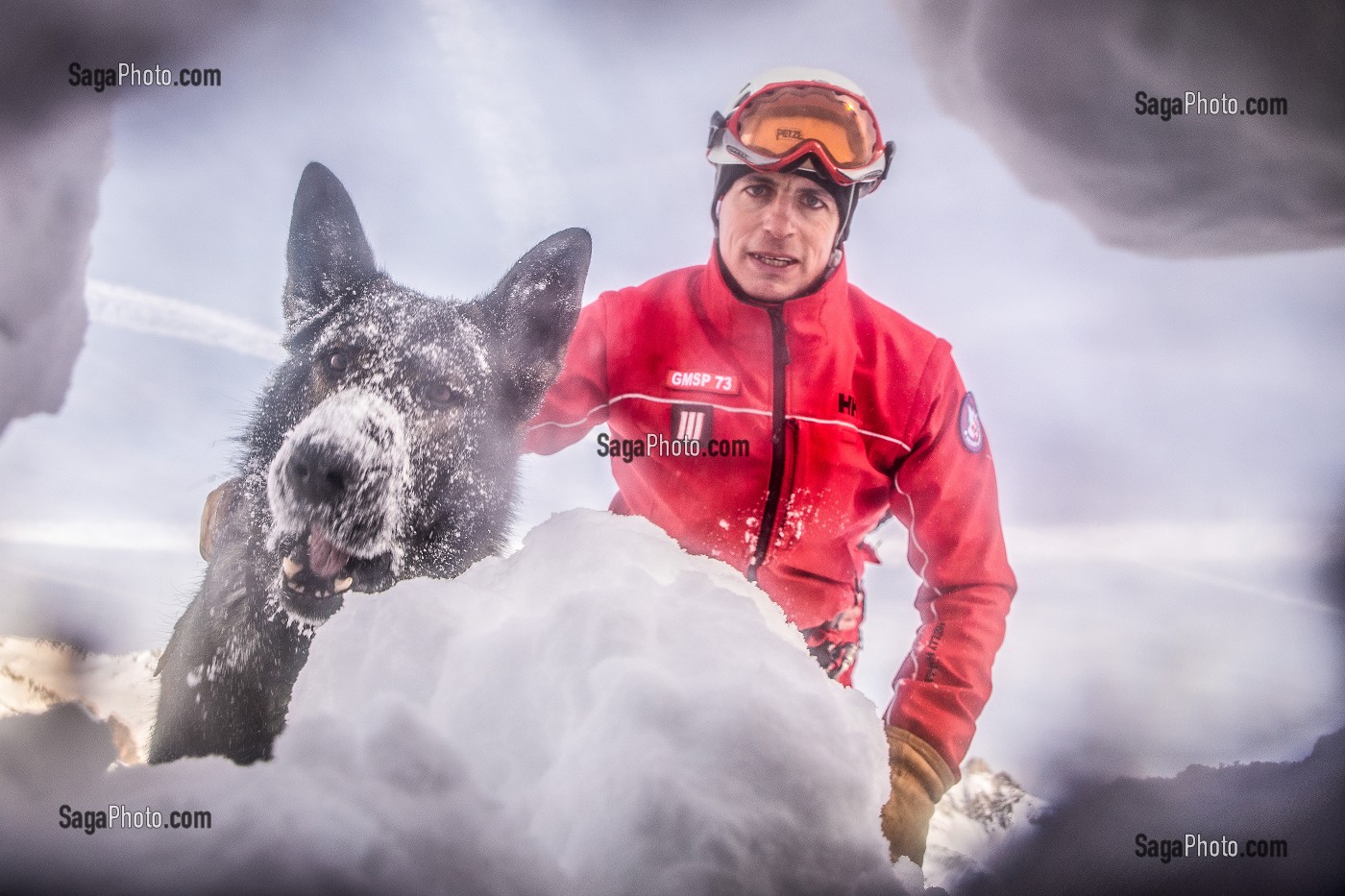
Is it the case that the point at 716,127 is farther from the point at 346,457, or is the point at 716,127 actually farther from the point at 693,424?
the point at 346,457

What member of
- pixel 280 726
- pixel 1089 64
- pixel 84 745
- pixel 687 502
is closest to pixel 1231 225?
pixel 1089 64

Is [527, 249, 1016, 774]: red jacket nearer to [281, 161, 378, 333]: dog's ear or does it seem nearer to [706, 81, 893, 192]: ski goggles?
[706, 81, 893, 192]: ski goggles

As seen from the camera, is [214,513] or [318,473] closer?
[318,473]

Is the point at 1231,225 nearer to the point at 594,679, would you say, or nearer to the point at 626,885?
the point at 594,679

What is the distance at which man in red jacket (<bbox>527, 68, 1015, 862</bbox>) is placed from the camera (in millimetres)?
1811

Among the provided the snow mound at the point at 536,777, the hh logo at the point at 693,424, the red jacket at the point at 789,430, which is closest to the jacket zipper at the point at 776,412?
the red jacket at the point at 789,430

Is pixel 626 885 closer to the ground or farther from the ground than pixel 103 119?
closer to the ground

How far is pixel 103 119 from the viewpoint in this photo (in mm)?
1795

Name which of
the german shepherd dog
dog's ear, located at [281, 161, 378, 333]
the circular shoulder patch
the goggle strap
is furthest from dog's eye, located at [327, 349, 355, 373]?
the circular shoulder patch

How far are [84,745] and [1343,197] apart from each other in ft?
11.3

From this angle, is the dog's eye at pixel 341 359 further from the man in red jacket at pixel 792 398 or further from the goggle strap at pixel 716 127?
the goggle strap at pixel 716 127

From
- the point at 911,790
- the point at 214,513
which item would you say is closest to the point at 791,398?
the point at 911,790

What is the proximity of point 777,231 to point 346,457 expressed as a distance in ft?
3.87

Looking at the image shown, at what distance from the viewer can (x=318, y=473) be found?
129 cm
